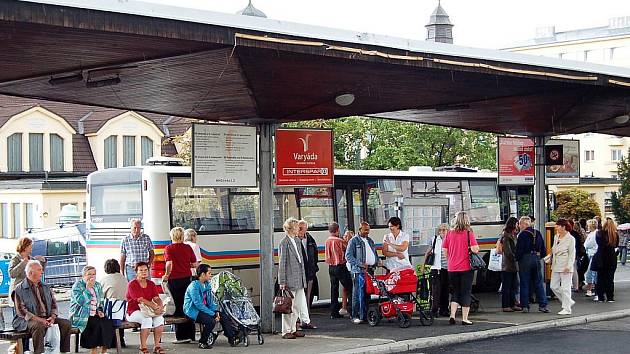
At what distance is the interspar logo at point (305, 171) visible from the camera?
1716cm

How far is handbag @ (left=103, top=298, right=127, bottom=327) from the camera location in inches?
579

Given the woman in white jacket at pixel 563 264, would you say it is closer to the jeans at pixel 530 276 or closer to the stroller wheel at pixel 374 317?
the jeans at pixel 530 276

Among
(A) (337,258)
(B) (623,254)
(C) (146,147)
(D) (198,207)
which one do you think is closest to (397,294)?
(A) (337,258)

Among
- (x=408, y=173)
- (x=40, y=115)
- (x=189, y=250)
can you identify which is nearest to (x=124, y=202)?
(x=189, y=250)

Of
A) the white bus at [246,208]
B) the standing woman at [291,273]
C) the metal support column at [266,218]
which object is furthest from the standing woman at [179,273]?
the white bus at [246,208]

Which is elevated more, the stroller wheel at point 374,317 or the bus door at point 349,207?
the bus door at point 349,207

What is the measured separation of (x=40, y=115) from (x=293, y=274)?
1644 inches

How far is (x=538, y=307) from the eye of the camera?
2077 centimetres

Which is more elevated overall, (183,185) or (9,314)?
(183,185)

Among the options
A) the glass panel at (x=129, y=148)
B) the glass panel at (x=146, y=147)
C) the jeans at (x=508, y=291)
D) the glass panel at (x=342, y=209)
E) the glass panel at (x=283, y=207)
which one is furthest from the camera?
the glass panel at (x=146, y=147)

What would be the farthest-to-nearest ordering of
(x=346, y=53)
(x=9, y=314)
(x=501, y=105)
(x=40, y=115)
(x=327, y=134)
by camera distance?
1. (x=40, y=115)
2. (x=9, y=314)
3. (x=501, y=105)
4. (x=327, y=134)
5. (x=346, y=53)

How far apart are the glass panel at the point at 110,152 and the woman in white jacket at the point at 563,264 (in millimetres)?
41026

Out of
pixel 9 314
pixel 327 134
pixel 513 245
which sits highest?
pixel 327 134

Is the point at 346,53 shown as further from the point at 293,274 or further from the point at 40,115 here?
the point at 40,115
